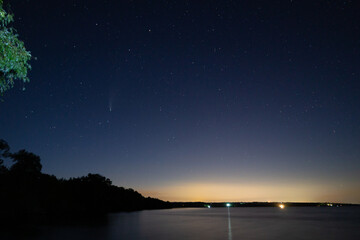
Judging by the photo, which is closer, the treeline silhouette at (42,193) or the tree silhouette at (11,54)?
the tree silhouette at (11,54)

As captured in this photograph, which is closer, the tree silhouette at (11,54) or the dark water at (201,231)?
the tree silhouette at (11,54)

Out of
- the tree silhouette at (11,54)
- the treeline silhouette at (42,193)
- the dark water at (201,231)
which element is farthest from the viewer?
the treeline silhouette at (42,193)

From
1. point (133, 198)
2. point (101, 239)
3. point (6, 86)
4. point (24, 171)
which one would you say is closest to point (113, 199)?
point (133, 198)

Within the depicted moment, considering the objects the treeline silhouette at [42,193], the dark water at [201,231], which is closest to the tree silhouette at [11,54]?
the dark water at [201,231]

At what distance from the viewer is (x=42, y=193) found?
79.6 m

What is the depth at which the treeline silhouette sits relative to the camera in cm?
6188

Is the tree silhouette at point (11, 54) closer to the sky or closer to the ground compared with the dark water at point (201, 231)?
closer to the sky

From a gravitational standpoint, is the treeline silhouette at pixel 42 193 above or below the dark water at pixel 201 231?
above

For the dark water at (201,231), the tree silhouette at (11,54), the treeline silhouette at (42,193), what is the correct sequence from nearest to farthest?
the tree silhouette at (11,54) → the dark water at (201,231) → the treeline silhouette at (42,193)

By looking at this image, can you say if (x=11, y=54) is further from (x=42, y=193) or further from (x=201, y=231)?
(x=42, y=193)

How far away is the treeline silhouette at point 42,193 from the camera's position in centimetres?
6188

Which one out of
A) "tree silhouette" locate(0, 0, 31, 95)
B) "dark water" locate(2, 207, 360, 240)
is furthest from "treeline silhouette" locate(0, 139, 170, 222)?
"tree silhouette" locate(0, 0, 31, 95)

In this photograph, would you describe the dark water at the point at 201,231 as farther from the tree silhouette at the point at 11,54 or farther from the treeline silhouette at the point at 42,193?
the tree silhouette at the point at 11,54

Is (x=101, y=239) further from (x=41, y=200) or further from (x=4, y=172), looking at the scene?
(x=41, y=200)
